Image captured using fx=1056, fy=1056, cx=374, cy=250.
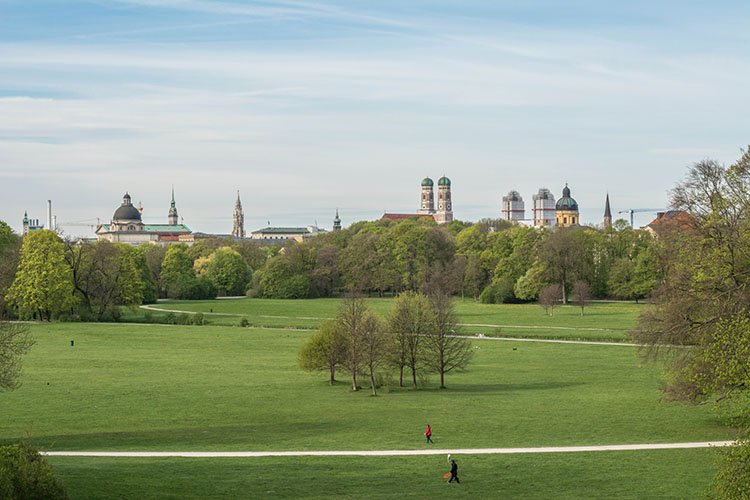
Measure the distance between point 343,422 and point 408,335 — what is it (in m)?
11.3

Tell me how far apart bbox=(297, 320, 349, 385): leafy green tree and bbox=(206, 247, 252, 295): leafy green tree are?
282 ft

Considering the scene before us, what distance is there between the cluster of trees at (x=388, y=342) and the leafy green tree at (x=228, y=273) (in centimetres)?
8644

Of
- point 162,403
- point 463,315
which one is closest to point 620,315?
point 463,315

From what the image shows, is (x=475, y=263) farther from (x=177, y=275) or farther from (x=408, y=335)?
(x=408, y=335)

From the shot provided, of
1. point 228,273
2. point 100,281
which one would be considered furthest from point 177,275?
point 100,281

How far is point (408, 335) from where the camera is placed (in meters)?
50.9

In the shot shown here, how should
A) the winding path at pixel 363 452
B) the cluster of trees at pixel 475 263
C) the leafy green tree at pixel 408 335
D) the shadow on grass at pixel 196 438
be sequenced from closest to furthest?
the winding path at pixel 363 452
the shadow on grass at pixel 196 438
the leafy green tree at pixel 408 335
the cluster of trees at pixel 475 263

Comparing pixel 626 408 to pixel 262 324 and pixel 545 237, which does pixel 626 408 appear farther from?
pixel 545 237

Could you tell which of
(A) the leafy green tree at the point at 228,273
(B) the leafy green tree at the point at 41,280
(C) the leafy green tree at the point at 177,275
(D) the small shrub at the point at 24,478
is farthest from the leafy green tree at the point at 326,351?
(A) the leafy green tree at the point at 228,273

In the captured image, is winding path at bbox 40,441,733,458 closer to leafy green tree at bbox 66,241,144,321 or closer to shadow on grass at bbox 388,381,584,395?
shadow on grass at bbox 388,381,584,395

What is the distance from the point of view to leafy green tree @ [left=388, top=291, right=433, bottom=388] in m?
51.0

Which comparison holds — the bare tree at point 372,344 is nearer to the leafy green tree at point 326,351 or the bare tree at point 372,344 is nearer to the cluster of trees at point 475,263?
the leafy green tree at point 326,351

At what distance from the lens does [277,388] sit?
50094 mm

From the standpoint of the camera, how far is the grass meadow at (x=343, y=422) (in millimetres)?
28953
